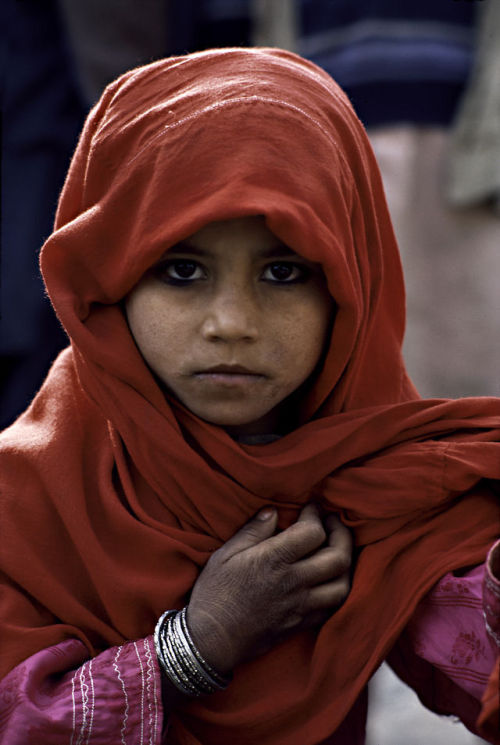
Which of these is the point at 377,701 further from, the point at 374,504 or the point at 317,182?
the point at 317,182

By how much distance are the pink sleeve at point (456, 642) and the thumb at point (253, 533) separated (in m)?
0.23

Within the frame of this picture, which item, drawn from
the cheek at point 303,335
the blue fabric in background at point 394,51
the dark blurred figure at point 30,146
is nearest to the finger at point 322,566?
the cheek at point 303,335

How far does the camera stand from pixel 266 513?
112 cm

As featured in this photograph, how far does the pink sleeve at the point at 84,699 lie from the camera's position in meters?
0.96

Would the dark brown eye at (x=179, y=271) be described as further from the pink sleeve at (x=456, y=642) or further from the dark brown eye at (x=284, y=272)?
the pink sleeve at (x=456, y=642)

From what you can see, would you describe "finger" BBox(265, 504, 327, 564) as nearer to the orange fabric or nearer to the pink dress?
the orange fabric

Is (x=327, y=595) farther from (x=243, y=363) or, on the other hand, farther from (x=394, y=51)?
(x=394, y=51)

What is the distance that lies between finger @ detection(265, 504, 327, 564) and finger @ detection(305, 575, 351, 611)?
1.9 inches

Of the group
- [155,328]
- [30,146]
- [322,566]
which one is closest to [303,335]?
[155,328]

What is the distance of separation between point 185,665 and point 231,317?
0.43 metres

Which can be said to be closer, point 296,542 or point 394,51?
point 296,542

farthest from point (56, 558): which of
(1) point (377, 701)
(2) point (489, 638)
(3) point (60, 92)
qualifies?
(3) point (60, 92)

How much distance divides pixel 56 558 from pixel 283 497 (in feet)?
1.03

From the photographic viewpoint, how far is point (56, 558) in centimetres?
108
